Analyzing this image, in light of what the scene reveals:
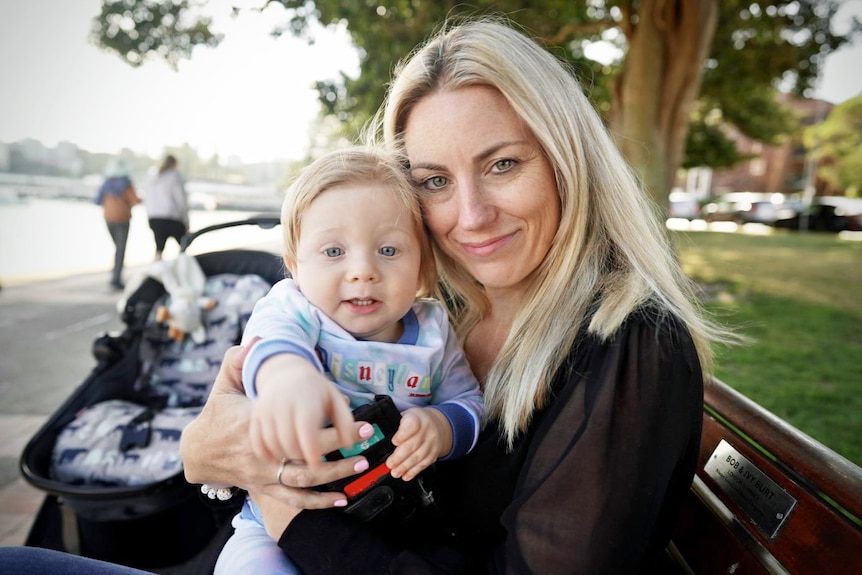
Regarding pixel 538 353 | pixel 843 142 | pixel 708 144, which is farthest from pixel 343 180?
pixel 843 142

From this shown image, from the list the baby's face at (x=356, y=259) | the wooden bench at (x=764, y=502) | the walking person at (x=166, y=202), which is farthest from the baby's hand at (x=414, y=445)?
the walking person at (x=166, y=202)

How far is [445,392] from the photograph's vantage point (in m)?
1.69

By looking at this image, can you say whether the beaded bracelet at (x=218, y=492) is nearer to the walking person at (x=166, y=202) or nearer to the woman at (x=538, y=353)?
the woman at (x=538, y=353)

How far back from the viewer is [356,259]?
1.51m

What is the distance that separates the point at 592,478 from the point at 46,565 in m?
1.29

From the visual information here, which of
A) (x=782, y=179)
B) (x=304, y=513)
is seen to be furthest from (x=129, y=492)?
(x=782, y=179)

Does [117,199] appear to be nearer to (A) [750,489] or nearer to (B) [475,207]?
(B) [475,207]

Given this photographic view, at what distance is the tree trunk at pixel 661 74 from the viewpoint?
249 inches

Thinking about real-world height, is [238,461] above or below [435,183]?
below

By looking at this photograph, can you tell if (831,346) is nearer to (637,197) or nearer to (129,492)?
(637,197)

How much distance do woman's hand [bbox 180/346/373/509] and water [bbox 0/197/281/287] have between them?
7.60 m

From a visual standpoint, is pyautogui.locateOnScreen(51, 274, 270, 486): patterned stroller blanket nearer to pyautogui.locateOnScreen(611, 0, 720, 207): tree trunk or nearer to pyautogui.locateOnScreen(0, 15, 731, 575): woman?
pyautogui.locateOnScreen(0, 15, 731, 575): woman

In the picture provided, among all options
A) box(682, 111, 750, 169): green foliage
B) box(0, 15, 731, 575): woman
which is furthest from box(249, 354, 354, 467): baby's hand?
box(682, 111, 750, 169): green foliage

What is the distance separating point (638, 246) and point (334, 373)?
857mm
